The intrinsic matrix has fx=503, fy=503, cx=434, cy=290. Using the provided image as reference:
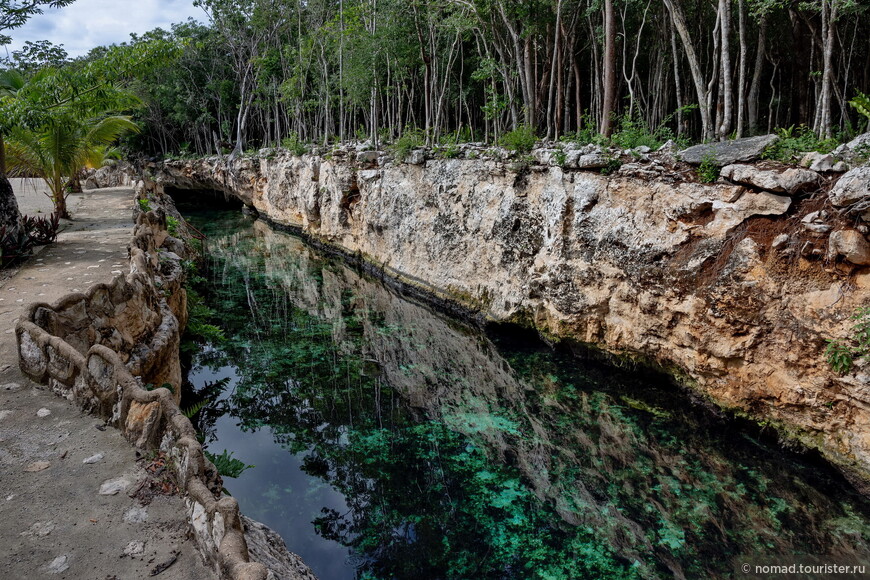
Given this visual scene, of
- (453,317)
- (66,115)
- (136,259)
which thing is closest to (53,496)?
(136,259)

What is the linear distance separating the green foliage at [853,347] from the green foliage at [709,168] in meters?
3.44

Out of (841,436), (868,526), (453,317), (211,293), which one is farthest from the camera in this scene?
(211,293)

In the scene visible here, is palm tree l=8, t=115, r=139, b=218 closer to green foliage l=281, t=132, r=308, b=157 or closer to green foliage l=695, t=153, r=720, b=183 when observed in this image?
green foliage l=281, t=132, r=308, b=157

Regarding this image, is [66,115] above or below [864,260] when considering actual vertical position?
above

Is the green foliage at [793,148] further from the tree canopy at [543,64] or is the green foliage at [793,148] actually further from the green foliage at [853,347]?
the green foliage at [853,347]

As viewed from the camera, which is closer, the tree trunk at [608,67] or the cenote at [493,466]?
the cenote at [493,466]

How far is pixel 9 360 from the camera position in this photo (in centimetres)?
634

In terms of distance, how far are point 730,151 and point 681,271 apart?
2.48 m

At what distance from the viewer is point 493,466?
9117 millimetres

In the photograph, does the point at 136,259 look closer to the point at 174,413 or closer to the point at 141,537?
the point at 174,413

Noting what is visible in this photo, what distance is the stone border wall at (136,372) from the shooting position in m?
3.53

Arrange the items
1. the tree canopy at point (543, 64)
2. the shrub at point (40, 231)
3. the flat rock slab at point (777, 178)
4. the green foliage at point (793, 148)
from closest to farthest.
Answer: the flat rock slab at point (777, 178)
the green foliage at point (793, 148)
the shrub at point (40, 231)
the tree canopy at point (543, 64)

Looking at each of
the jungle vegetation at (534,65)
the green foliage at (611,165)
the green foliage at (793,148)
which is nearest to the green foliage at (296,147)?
the jungle vegetation at (534,65)

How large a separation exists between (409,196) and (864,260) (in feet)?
47.4
